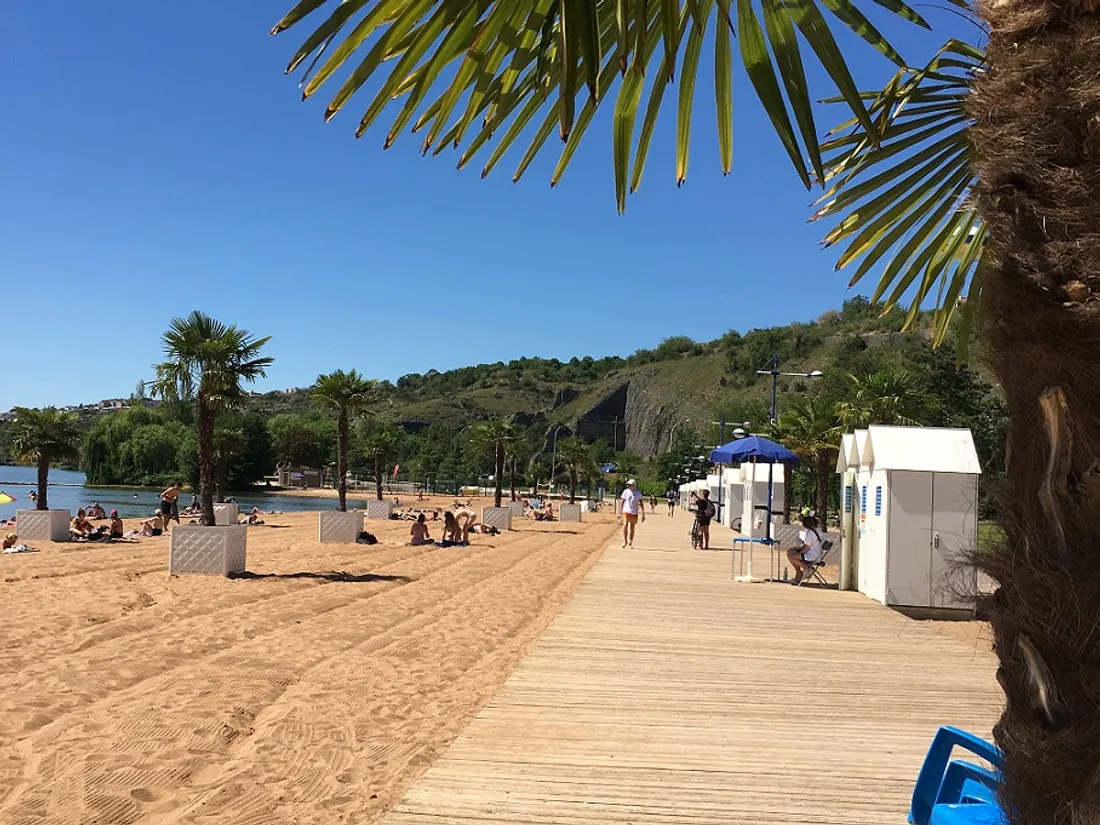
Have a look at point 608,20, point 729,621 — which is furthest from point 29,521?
point 608,20

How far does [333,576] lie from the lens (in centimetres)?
1288

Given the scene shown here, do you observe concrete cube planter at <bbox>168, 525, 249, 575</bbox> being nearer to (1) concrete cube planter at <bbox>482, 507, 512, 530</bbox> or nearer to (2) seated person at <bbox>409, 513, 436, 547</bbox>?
(2) seated person at <bbox>409, 513, 436, 547</bbox>

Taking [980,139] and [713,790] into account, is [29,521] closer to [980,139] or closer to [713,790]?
[713,790]

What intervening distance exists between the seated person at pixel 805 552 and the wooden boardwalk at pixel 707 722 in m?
3.06

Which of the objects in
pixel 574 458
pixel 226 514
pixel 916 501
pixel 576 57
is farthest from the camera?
pixel 574 458

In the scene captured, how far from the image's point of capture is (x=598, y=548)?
67.3 ft

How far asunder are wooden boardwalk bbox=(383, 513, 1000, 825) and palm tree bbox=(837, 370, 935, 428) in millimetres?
13661

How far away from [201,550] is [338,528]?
719 centimetres

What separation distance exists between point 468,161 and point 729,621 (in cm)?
665

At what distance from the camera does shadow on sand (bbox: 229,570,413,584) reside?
12438 millimetres

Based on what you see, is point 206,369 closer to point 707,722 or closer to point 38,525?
point 38,525

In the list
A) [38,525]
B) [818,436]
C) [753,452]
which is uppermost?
[818,436]

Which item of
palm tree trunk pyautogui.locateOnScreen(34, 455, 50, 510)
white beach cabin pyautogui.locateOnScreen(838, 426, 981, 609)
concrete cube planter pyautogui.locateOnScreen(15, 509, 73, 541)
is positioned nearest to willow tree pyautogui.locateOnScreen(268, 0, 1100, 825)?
white beach cabin pyautogui.locateOnScreen(838, 426, 981, 609)

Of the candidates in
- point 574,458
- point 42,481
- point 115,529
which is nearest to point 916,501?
point 115,529
